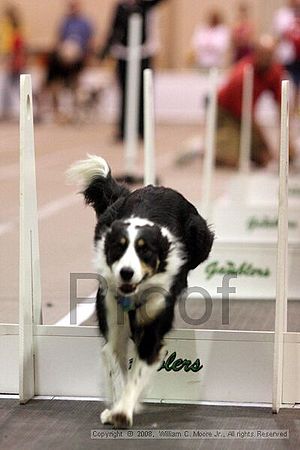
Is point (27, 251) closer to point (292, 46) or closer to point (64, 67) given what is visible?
point (292, 46)

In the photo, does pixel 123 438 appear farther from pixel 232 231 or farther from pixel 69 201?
pixel 69 201

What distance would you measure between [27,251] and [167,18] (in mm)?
20128

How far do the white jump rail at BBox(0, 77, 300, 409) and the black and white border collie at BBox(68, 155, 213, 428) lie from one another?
0.90 feet

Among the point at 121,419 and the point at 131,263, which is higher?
the point at 131,263

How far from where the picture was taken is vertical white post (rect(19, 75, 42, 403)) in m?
4.36

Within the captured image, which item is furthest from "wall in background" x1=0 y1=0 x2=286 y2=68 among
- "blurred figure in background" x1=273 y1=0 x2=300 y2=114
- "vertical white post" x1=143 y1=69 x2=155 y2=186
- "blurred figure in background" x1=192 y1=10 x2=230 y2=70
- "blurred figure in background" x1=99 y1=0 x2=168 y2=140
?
"vertical white post" x1=143 y1=69 x2=155 y2=186

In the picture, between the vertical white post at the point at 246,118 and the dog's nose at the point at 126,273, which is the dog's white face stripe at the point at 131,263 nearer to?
the dog's nose at the point at 126,273

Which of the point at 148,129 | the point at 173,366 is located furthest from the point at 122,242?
the point at 148,129

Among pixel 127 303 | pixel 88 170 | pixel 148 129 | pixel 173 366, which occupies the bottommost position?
pixel 173 366

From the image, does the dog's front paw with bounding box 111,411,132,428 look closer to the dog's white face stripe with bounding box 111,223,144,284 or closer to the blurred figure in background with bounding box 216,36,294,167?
the dog's white face stripe with bounding box 111,223,144,284

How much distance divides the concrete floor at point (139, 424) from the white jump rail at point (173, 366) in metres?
0.09

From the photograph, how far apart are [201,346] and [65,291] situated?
80.8 inches

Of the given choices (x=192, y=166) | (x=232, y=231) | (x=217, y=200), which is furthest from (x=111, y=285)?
(x=192, y=166)

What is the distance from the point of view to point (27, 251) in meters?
4.41
